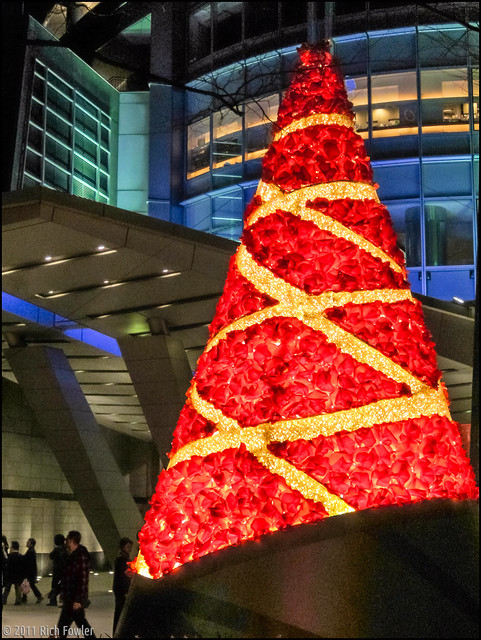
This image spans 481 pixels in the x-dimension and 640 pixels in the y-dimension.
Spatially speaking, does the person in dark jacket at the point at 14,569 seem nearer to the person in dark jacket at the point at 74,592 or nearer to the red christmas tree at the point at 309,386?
the person in dark jacket at the point at 74,592

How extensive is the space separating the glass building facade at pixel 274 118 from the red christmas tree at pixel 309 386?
2144cm

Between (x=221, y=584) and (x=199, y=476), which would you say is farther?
(x=199, y=476)

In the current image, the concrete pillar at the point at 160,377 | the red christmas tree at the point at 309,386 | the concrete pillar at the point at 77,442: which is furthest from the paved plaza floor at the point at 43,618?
the red christmas tree at the point at 309,386

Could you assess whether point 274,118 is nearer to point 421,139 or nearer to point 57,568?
point 421,139

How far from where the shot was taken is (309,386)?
203 inches

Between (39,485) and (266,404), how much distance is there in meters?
26.8

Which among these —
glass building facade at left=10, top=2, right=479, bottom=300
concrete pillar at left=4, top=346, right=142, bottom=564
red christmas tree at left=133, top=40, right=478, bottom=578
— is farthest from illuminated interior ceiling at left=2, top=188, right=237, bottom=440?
glass building facade at left=10, top=2, right=479, bottom=300

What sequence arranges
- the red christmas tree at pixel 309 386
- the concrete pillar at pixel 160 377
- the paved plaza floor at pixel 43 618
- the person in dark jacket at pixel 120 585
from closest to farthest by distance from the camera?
the red christmas tree at pixel 309 386
the person in dark jacket at pixel 120 585
the paved plaza floor at pixel 43 618
the concrete pillar at pixel 160 377

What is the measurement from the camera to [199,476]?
5.20m

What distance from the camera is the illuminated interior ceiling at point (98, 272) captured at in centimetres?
1273

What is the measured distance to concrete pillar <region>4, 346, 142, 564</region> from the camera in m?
22.0

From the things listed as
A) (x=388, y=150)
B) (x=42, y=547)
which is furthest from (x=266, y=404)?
(x=42, y=547)

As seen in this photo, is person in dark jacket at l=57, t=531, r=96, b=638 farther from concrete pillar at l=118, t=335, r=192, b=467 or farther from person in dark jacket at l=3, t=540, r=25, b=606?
concrete pillar at l=118, t=335, r=192, b=467

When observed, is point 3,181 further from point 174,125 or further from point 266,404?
point 174,125
